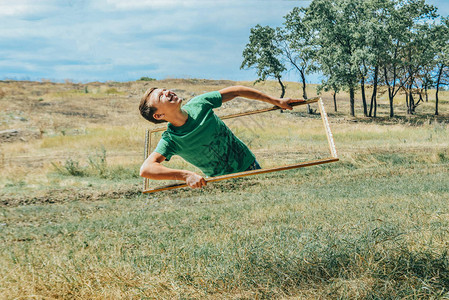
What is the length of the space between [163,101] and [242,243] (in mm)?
4046

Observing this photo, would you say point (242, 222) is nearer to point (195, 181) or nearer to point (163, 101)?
point (195, 181)

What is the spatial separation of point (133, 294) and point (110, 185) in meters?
11.4

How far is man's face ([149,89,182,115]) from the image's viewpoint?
2438 millimetres

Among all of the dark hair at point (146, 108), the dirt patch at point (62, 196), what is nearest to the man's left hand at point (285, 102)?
the dark hair at point (146, 108)

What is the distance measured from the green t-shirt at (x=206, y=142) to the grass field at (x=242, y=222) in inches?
21.6

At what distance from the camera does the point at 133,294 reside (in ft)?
15.2

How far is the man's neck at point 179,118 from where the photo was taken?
8.41ft

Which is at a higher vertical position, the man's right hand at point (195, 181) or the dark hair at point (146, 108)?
the dark hair at point (146, 108)

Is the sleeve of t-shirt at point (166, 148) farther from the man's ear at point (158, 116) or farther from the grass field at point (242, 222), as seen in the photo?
the grass field at point (242, 222)

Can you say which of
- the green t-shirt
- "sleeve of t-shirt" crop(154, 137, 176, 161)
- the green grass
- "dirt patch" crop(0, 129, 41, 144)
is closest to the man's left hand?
the green t-shirt

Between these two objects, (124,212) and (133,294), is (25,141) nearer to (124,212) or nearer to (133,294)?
(124,212)

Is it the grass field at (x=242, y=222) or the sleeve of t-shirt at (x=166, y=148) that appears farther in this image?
the grass field at (x=242, y=222)

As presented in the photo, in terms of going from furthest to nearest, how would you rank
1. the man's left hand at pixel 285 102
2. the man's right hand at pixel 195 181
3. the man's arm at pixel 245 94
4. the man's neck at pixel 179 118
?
the man's arm at pixel 245 94 < the man's left hand at pixel 285 102 < the man's neck at pixel 179 118 < the man's right hand at pixel 195 181

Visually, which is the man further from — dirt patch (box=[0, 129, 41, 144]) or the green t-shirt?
dirt patch (box=[0, 129, 41, 144])
